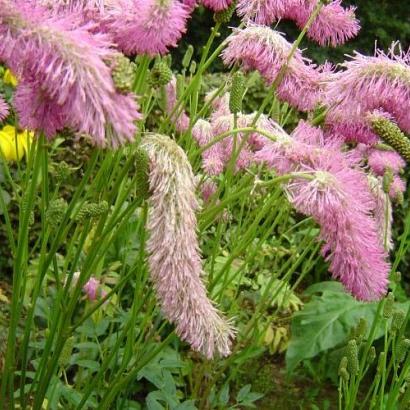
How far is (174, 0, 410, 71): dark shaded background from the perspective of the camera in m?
6.24

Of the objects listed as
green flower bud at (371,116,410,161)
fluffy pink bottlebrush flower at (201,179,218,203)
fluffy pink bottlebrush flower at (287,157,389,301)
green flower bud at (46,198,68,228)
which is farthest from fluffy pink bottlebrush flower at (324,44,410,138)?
fluffy pink bottlebrush flower at (201,179,218,203)

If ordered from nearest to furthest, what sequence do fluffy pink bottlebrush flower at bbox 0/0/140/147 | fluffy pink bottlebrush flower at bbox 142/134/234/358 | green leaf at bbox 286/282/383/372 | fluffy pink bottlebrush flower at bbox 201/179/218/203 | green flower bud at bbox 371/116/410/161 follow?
1. fluffy pink bottlebrush flower at bbox 0/0/140/147
2. fluffy pink bottlebrush flower at bbox 142/134/234/358
3. green flower bud at bbox 371/116/410/161
4. fluffy pink bottlebrush flower at bbox 201/179/218/203
5. green leaf at bbox 286/282/383/372

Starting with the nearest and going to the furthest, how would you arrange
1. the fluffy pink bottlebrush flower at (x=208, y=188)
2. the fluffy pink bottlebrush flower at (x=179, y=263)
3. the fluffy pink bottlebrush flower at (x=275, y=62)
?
the fluffy pink bottlebrush flower at (x=179, y=263), the fluffy pink bottlebrush flower at (x=275, y=62), the fluffy pink bottlebrush flower at (x=208, y=188)

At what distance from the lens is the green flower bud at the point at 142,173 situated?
1.12m

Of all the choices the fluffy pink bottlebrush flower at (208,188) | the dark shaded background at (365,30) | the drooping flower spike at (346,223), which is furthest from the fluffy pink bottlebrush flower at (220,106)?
the dark shaded background at (365,30)

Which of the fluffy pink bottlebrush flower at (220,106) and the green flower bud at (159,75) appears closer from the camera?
the green flower bud at (159,75)

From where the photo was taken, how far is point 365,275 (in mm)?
1193

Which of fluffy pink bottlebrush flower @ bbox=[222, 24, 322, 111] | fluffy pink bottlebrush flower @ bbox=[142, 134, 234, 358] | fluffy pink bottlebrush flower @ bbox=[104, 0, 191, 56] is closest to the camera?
fluffy pink bottlebrush flower @ bbox=[142, 134, 234, 358]

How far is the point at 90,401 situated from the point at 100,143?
0.98m

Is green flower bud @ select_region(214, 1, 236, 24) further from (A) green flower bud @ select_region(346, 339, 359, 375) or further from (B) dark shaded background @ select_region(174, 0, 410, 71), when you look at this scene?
(B) dark shaded background @ select_region(174, 0, 410, 71)

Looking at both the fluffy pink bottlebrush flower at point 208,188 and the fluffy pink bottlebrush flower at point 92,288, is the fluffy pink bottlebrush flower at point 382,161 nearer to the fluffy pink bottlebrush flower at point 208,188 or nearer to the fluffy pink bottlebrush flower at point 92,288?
the fluffy pink bottlebrush flower at point 208,188

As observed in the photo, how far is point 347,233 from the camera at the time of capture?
46.2 inches

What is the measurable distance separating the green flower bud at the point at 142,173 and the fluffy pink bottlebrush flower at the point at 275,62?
0.54 metres

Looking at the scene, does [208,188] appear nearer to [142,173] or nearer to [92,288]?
[92,288]
